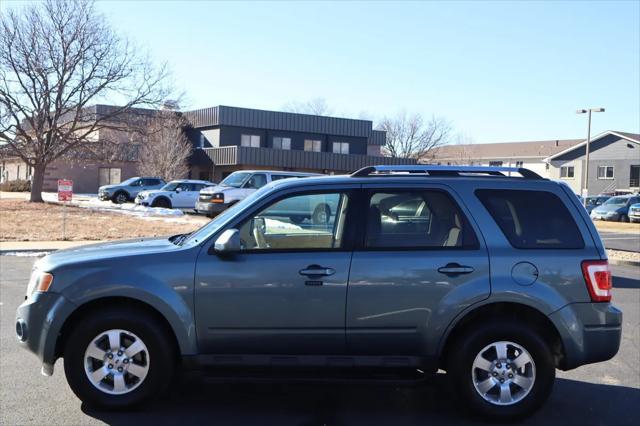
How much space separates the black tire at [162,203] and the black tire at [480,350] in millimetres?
27197

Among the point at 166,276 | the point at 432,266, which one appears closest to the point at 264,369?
the point at 166,276

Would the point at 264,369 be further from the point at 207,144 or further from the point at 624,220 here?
the point at 207,144

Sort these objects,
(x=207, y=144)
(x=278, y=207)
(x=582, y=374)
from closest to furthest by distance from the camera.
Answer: (x=278, y=207) < (x=582, y=374) < (x=207, y=144)

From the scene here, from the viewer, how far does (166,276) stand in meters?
4.61

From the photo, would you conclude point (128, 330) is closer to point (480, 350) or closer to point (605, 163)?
point (480, 350)

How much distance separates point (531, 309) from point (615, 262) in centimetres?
1317

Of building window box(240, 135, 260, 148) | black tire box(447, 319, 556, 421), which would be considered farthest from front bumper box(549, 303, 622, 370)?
building window box(240, 135, 260, 148)

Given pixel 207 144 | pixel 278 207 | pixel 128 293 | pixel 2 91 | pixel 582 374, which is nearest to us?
pixel 128 293

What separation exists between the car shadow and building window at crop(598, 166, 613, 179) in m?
63.5

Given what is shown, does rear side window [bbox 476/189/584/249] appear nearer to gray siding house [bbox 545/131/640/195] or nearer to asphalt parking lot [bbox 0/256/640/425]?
asphalt parking lot [bbox 0/256/640/425]

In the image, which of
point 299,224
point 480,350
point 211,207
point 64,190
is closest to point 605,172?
point 211,207

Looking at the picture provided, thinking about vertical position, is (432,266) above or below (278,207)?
below

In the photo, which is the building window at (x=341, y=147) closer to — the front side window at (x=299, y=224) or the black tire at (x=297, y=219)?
the black tire at (x=297, y=219)

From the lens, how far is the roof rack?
199 inches
